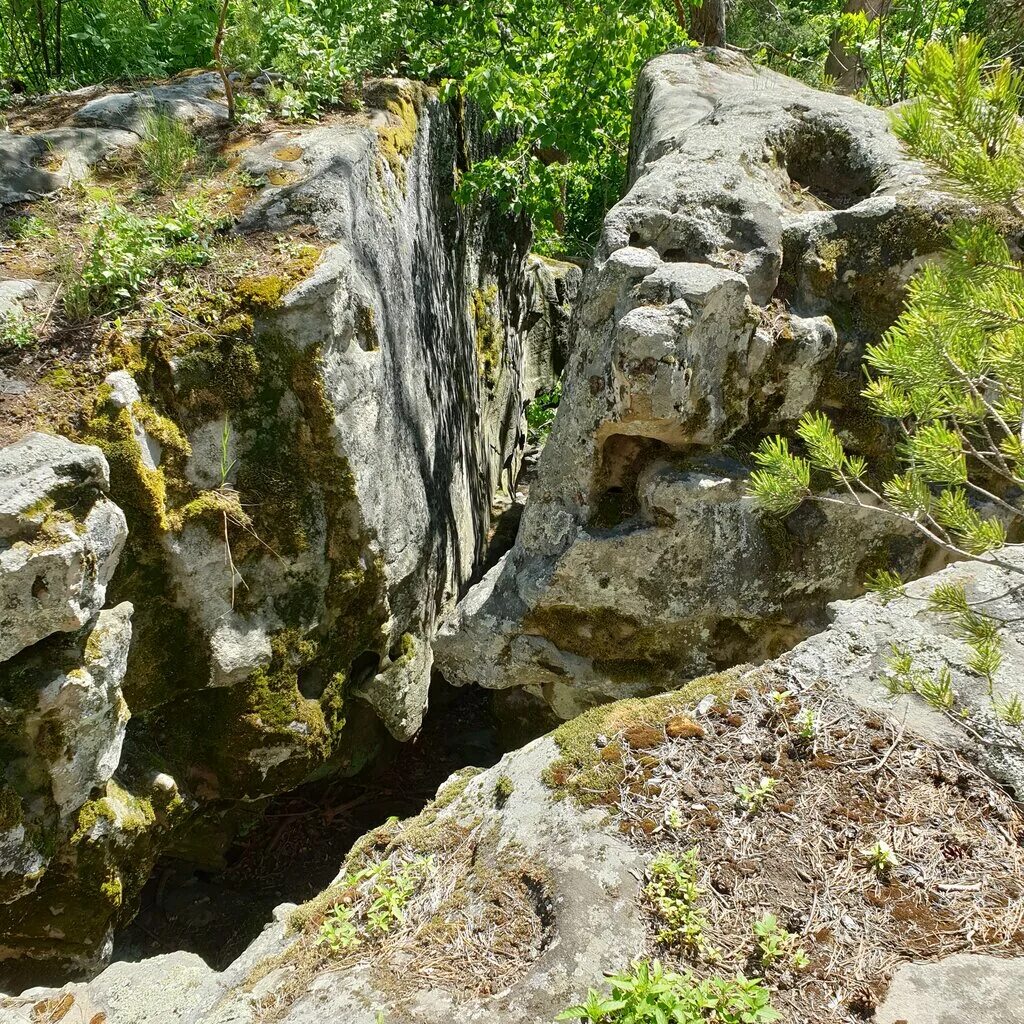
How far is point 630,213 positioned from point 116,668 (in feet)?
13.0

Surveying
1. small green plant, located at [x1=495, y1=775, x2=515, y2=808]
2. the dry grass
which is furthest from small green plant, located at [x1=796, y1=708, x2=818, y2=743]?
small green plant, located at [x1=495, y1=775, x2=515, y2=808]

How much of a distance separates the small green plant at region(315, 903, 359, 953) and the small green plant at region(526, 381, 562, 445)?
7.59m

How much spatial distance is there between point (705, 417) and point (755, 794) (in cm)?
242

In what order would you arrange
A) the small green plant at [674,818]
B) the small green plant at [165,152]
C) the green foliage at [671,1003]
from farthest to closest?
the small green plant at [165,152]
the small green plant at [674,818]
the green foliage at [671,1003]

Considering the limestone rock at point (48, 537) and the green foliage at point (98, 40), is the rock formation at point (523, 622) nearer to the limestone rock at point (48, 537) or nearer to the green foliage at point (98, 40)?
the limestone rock at point (48, 537)

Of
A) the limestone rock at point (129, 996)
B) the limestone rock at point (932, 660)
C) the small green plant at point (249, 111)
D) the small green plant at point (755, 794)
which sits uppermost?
the small green plant at point (249, 111)

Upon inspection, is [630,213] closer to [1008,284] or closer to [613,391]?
[613,391]

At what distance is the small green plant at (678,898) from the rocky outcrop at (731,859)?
0.07 feet

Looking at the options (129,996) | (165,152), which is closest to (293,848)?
(129,996)

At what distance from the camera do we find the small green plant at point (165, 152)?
14.0 ft

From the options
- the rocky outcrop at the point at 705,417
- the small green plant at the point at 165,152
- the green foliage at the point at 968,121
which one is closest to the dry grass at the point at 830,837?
the rocky outcrop at the point at 705,417

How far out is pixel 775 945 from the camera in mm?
2234

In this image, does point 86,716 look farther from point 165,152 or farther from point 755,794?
point 165,152

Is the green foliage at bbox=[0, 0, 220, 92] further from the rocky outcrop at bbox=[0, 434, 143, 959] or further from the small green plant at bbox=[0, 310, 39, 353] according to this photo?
the rocky outcrop at bbox=[0, 434, 143, 959]
